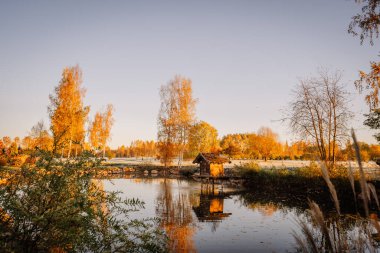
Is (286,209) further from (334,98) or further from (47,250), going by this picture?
(47,250)

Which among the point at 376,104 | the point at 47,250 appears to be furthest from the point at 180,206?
the point at 47,250

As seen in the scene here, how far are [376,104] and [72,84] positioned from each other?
32.1 m

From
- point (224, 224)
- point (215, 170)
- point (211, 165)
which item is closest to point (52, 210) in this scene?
point (224, 224)

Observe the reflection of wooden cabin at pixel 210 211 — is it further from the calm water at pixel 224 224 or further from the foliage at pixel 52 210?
the foliage at pixel 52 210

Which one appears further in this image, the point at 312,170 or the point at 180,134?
the point at 180,134

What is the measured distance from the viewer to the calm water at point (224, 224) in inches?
352

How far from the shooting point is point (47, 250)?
152 inches

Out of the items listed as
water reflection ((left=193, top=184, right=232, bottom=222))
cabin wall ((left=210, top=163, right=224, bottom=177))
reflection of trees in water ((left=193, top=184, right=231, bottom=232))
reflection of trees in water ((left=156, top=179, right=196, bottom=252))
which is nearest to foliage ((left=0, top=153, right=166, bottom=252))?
reflection of trees in water ((left=156, top=179, right=196, bottom=252))

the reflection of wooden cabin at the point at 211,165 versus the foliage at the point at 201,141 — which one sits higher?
the foliage at the point at 201,141

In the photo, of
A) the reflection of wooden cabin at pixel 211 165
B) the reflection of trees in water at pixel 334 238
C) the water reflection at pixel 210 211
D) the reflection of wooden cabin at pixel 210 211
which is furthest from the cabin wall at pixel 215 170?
the reflection of trees in water at pixel 334 238

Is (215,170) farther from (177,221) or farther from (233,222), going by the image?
(177,221)

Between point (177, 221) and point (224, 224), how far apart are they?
7.06 feet

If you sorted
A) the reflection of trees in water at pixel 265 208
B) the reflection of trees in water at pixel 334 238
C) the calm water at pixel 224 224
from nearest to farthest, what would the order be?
1. the reflection of trees in water at pixel 334 238
2. the calm water at pixel 224 224
3. the reflection of trees in water at pixel 265 208

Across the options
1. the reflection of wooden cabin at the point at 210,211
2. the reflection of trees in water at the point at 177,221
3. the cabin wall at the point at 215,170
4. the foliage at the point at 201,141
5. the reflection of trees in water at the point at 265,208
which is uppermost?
the foliage at the point at 201,141
